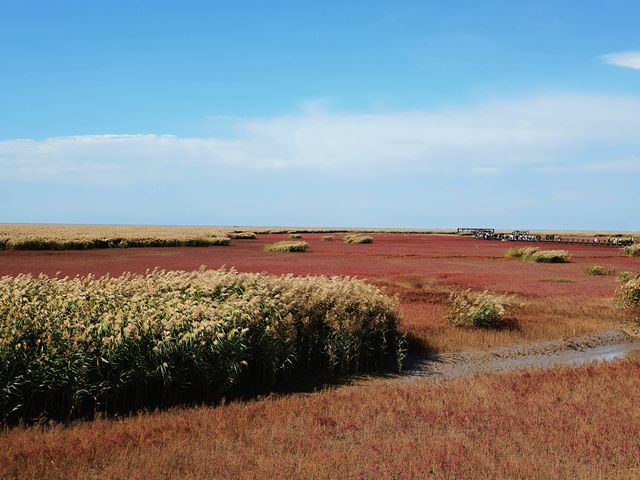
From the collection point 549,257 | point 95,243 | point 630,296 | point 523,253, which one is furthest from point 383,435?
point 95,243

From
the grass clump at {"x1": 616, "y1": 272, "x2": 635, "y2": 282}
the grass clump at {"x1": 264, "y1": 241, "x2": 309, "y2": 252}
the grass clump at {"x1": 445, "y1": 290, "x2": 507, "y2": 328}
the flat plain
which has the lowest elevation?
the flat plain

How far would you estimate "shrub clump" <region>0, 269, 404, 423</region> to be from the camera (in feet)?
31.9

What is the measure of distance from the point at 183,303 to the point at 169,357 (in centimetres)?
207

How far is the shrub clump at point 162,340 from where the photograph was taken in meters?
9.73

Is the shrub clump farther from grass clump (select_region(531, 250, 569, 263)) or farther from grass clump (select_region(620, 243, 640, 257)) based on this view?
grass clump (select_region(620, 243, 640, 257))

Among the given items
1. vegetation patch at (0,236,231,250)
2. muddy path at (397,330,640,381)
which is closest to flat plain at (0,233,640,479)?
muddy path at (397,330,640,381)

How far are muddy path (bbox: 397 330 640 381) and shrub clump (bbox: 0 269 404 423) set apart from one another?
44.2 inches

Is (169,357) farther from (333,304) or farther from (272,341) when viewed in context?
(333,304)

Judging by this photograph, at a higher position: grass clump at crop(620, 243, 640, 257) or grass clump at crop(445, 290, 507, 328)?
grass clump at crop(620, 243, 640, 257)

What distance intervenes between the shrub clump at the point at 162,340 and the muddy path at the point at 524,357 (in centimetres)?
112

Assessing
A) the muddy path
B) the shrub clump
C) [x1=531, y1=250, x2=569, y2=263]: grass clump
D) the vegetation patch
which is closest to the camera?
the shrub clump

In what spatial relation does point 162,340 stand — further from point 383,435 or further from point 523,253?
point 523,253

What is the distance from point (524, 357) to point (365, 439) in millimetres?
9655

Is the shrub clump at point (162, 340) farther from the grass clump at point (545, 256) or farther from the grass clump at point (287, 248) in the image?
the grass clump at point (287, 248)
